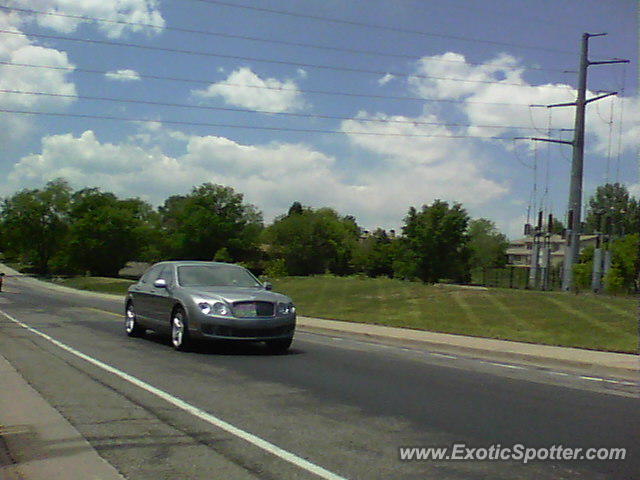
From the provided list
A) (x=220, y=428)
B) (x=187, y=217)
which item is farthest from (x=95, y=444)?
(x=187, y=217)

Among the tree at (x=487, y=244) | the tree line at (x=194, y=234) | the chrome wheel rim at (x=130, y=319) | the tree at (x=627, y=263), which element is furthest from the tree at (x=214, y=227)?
the chrome wheel rim at (x=130, y=319)

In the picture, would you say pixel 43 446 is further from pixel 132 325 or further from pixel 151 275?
pixel 132 325

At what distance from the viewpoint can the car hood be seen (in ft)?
39.5

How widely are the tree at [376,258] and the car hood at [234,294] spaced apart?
77.0 metres

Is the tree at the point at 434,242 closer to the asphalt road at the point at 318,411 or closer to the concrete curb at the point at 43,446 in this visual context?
the asphalt road at the point at 318,411

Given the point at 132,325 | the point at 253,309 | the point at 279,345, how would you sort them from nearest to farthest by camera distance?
1. the point at 253,309
2. the point at 279,345
3. the point at 132,325

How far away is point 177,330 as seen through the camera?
41.3 ft

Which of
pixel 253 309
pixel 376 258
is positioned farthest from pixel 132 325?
pixel 376 258

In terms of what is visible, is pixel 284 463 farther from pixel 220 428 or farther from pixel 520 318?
pixel 520 318

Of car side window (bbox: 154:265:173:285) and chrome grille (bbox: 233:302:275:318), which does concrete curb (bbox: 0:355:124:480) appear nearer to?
chrome grille (bbox: 233:302:275:318)

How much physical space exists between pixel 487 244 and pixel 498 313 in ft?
374

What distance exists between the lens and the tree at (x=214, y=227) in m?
107

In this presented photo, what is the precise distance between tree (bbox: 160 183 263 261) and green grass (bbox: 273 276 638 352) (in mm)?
77646

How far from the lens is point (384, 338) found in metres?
16.7
